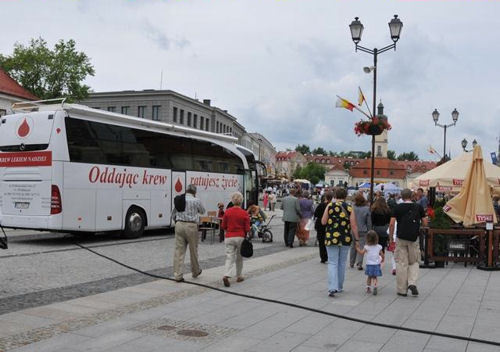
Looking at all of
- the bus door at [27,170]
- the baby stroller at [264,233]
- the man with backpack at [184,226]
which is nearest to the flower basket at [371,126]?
the baby stroller at [264,233]

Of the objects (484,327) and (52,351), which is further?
(484,327)

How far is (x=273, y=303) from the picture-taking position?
8617 mm

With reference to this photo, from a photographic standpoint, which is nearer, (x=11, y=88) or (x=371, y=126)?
(x=371, y=126)

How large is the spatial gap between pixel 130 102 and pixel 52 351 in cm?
7460

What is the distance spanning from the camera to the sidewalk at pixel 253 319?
623 cm

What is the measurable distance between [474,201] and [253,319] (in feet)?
25.2

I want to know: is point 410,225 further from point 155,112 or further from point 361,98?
point 155,112


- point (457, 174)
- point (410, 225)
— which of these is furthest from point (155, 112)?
point (410, 225)

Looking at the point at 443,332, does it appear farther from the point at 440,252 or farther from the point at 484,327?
the point at 440,252

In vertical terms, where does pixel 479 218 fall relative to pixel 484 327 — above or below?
above

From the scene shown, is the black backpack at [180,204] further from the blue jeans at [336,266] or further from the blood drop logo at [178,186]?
the blood drop logo at [178,186]

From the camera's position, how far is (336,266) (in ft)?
30.6

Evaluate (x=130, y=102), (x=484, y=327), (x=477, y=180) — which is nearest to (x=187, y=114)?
(x=130, y=102)

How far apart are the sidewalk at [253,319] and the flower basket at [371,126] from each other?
7535 mm
